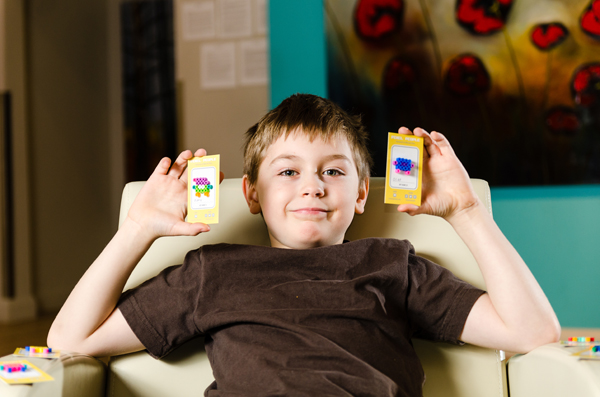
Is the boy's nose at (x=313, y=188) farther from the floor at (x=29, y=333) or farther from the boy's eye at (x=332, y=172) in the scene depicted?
the floor at (x=29, y=333)

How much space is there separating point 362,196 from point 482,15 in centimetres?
190

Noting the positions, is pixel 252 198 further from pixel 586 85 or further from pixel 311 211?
pixel 586 85

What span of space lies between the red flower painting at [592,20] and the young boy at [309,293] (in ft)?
6.59

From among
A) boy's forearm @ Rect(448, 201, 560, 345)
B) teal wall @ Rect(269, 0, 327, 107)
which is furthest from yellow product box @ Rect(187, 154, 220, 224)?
teal wall @ Rect(269, 0, 327, 107)

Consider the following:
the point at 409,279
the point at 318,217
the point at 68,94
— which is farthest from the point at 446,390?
the point at 68,94

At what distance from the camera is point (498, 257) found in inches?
Result: 35.6

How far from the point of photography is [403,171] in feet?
3.00

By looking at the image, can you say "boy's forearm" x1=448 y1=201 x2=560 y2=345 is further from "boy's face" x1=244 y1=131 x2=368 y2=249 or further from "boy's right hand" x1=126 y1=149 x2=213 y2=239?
"boy's right hand" x1=126 y1=149 x2=213 y2=239

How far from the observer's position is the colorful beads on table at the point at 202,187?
0.89 metres

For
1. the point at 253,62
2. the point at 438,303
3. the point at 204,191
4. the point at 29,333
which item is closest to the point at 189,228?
the point at 204,191

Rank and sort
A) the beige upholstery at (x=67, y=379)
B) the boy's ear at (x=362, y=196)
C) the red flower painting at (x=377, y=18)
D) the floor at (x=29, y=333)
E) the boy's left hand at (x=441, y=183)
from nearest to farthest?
the beige upholstery at (x=67, y=379) < the boy's left hand at (x=441, y=183) < the boy's ear at (x=362, y=196) < the floor at (x=29, y=333) < the red flower painting at (x=377, y=18)

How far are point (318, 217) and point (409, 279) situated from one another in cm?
20

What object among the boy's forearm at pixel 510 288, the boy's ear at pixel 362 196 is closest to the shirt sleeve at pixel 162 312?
the boy's ear at pixel 362 196

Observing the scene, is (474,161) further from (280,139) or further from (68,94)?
(68,94)
